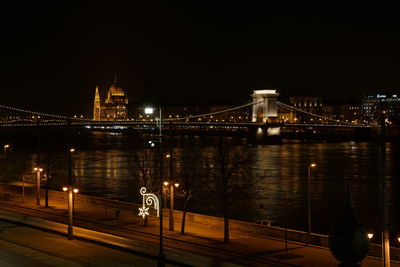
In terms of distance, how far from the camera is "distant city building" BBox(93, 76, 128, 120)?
121438 mm

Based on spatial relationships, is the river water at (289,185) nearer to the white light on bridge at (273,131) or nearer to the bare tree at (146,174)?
the bare tree at (146,174)

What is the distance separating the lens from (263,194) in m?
26.1

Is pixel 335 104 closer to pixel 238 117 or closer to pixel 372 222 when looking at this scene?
pixel 238 117

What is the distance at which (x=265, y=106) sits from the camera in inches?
3349

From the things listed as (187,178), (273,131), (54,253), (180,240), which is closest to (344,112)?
(273,131)

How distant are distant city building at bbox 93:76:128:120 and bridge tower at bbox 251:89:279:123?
34672mm

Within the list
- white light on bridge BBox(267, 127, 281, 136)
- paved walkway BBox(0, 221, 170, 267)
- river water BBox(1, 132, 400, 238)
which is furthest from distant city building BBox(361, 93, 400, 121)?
white light on bridge BBox(267, 127, 281, 136)

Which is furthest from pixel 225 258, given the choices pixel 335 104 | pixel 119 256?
pixel 335 104

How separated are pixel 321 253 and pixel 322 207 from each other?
10.5 m

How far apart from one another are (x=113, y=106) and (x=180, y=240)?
116988 mm

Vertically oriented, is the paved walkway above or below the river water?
above

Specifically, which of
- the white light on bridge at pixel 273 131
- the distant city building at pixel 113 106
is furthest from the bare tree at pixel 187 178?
the distant city building at pixel 113 106

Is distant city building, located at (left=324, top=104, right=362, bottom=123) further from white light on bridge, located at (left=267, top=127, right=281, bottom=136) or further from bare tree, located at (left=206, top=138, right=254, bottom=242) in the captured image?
bare tree, located at (left=206, top=138, right=254, bottom=242)

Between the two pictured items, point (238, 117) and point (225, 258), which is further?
point (238, 117)
